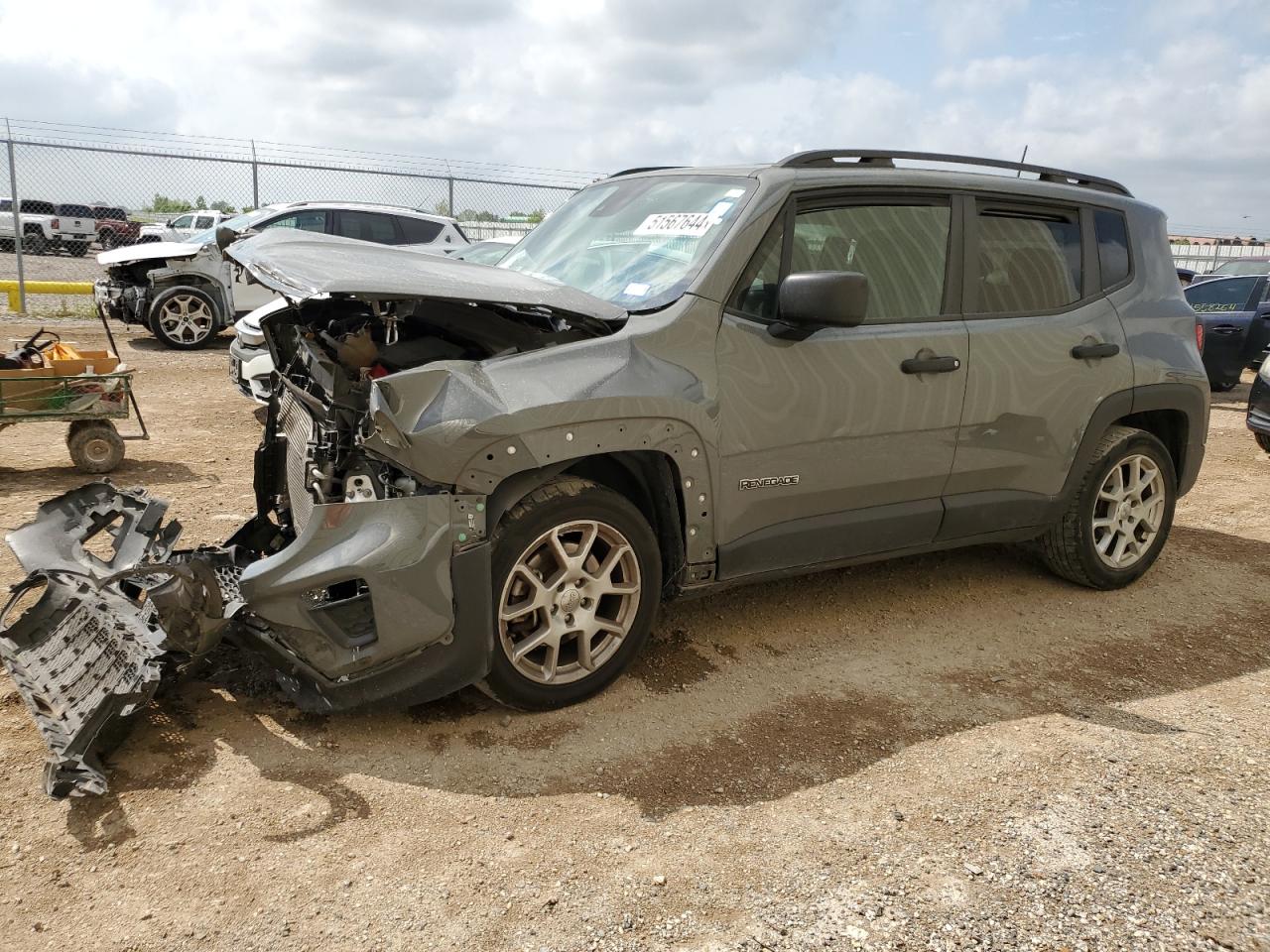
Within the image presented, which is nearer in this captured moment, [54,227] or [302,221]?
[302,221]

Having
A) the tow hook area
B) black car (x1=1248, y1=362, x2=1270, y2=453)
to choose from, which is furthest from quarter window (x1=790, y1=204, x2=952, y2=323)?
black car (x1=1248, y1=362, x2=1270, y2=453)

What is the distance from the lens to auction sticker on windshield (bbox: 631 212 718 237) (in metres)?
3.86

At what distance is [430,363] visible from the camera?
10.5ft

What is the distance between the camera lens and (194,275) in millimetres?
12086

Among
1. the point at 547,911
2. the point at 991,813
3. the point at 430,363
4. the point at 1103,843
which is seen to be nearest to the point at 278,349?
the point at 430,363

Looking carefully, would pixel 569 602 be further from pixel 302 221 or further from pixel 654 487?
pixel 302 221

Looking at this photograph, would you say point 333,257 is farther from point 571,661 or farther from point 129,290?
point 129,290

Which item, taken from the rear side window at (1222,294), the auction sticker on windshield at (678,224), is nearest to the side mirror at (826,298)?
the auction sticker on windshield at (678,224)

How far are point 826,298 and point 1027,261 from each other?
5.14ft

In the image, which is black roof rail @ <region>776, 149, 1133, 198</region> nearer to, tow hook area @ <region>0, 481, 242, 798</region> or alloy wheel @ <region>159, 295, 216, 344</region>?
tow hook area @ <region>0, 481, 242, 798</region>

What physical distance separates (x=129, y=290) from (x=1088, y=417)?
11.1m

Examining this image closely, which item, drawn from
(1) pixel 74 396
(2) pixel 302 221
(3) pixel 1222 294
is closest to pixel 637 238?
(1) pixel 74 396

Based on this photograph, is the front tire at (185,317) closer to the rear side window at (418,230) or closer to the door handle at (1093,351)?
the rear side window at (418,230)

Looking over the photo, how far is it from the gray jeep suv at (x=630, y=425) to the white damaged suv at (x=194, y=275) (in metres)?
8.15
